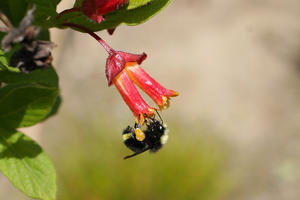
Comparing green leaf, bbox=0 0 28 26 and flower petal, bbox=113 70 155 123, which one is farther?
green leaf, bbox=0 0 28 26

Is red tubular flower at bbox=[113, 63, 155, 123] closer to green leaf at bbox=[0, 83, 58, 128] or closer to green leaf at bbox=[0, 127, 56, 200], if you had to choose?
green leaf at bbox=[0, 83, 58, 128]

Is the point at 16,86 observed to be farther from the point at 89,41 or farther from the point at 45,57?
the point at 89,41

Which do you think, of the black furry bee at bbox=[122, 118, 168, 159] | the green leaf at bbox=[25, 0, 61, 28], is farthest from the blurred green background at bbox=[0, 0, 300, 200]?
the green leaf at bbox=[25, 0, 61, 28]

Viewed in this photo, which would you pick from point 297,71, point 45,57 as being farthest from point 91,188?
point 45,57

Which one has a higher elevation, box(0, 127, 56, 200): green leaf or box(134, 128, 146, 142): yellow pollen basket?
box(134, 128, 146, 142): yellow pollen basket

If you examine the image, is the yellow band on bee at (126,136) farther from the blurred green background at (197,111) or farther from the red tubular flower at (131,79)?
the blurred green background at (197,111)

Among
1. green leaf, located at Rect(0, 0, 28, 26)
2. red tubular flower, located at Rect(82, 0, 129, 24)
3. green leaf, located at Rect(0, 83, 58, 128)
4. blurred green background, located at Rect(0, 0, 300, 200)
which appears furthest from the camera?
blurred green background, located at Rect(0, 0, 300, 200)
